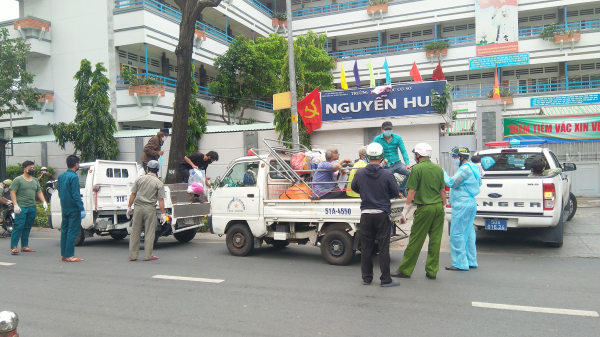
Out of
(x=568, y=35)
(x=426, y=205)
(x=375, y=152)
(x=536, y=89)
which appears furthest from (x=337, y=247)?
(x=568, y=35)

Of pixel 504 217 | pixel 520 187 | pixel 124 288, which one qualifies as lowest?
pixel 124 288

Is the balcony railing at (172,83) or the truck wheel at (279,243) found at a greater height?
the balcony railing at (172,83)

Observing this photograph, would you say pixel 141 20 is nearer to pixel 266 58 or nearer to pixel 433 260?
pixel 266 58

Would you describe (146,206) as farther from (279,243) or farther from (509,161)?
(509,161)

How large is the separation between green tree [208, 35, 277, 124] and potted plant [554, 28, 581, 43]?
17.9 meters

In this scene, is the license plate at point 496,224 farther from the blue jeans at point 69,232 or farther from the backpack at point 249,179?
the blue jeans at point 69,232

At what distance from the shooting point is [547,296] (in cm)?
541

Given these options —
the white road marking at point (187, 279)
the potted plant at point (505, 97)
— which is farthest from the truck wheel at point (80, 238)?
the potted plant at point (505, 97)

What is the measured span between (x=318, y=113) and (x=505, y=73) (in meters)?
21.2

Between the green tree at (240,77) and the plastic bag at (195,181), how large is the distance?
55.4ft

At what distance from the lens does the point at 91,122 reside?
18250mm

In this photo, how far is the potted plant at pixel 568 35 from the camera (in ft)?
93.6

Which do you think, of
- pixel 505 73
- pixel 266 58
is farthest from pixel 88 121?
pixel 505 73

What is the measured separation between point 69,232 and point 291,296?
4.82 meters
